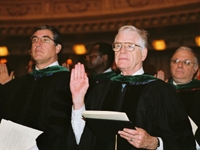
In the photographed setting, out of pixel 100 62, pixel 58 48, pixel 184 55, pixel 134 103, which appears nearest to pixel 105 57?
pixel 100 62

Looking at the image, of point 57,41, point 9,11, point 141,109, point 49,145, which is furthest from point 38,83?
point 9,11

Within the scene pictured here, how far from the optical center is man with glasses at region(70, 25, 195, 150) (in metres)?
3.14

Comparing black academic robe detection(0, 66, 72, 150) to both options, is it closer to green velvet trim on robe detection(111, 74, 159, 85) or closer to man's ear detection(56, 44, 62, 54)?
man's ear detection(56, 44, 62, 54)

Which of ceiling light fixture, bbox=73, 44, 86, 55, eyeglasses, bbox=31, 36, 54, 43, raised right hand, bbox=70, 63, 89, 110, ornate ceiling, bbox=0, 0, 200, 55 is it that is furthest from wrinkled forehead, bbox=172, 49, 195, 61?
ceiling light fixture, bbox=73, 44, 86, 55

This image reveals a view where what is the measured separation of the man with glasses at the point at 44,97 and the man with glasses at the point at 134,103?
32 cm

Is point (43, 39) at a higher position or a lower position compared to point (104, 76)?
higher

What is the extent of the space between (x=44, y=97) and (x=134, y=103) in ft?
3.44

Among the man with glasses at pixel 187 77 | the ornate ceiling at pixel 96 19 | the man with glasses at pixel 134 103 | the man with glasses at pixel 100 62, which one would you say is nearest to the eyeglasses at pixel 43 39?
the man with glasses at pixel 134 103

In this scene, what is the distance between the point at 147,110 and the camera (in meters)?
3.24

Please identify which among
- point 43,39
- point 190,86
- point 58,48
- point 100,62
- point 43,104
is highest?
point 43,39

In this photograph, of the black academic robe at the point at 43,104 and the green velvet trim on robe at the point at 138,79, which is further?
the black academic robe at the point at 43,104

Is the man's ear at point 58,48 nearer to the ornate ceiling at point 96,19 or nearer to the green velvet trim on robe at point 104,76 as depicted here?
the green velvet trim on robe at point 104,76

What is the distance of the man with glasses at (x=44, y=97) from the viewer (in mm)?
3684

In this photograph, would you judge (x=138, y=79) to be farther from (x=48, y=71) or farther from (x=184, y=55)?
(x=184, y=55)
